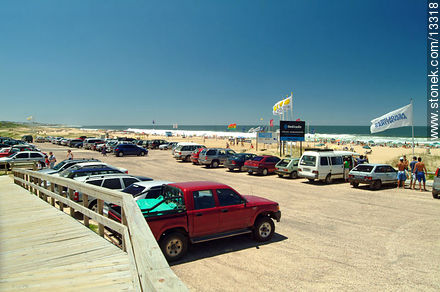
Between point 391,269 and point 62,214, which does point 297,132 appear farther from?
point 62,214

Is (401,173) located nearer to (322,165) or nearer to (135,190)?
(322,165)

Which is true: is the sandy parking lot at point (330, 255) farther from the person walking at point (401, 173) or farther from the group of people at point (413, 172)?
the person walking at point (401, 173)

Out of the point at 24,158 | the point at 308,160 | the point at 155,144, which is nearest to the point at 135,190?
the point at 308,160

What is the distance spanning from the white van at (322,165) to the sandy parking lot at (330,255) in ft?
19.5

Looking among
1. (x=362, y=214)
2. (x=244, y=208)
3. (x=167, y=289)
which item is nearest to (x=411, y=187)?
(x=362, y=214)

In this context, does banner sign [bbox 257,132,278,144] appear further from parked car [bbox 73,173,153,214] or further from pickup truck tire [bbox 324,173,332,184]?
parked car [bbox 73,173,153,214]

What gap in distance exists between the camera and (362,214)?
1082 centimetres

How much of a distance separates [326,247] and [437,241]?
131 inches

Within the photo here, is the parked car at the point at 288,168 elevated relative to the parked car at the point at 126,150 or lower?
lower

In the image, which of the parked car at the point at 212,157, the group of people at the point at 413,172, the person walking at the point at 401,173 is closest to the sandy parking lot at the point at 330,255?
the group of people at the point at 413,172

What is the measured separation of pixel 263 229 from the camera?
25.8 feet

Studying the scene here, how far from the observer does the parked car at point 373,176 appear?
1623 cm

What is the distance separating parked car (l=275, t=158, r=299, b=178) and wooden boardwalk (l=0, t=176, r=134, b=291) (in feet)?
52.6

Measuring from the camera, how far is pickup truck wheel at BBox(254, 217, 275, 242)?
772 cm
